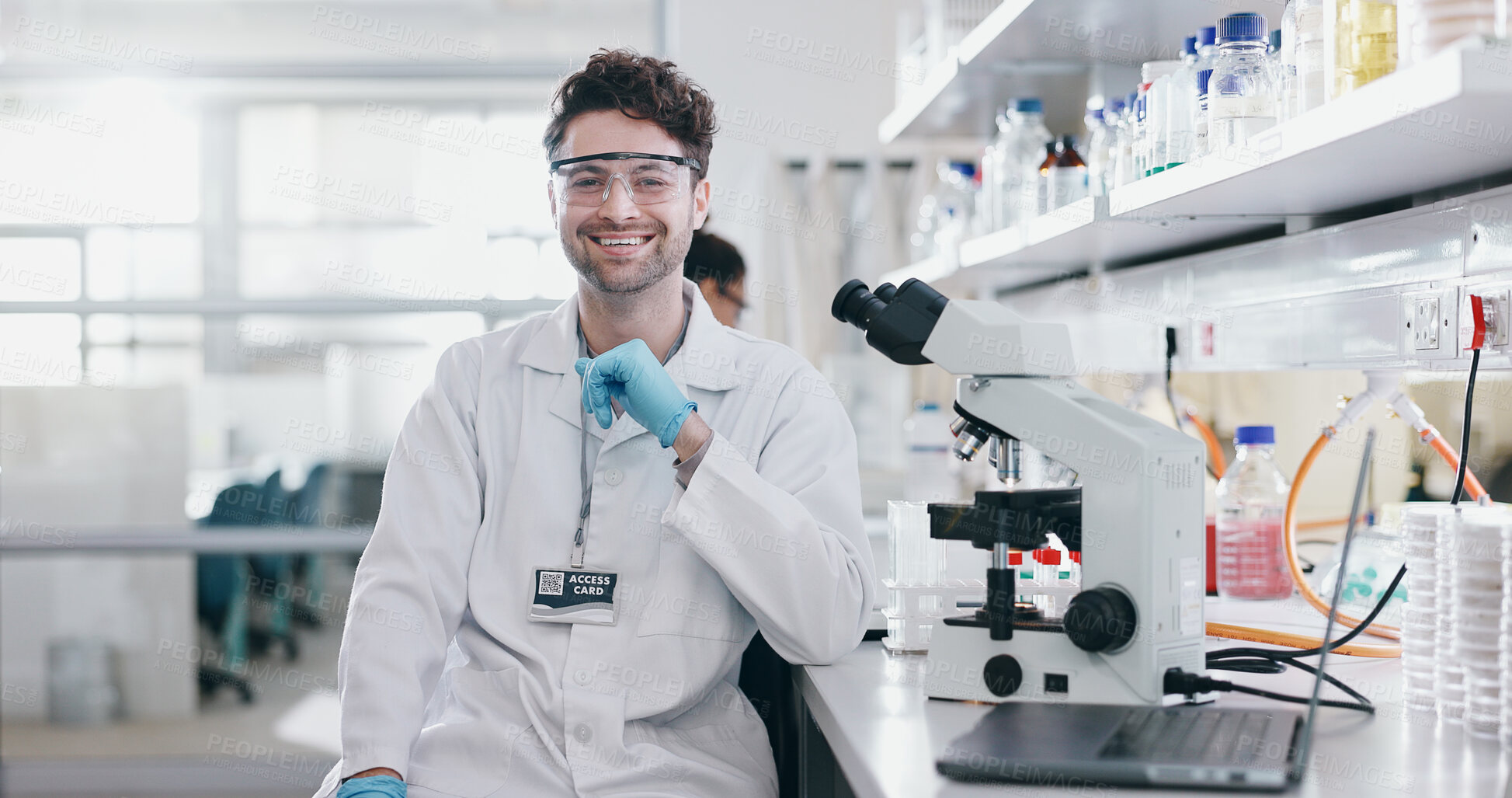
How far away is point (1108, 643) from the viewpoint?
3.52 feet

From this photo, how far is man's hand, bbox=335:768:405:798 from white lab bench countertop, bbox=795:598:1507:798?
0.47 metres

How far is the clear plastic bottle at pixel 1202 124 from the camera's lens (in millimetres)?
1345

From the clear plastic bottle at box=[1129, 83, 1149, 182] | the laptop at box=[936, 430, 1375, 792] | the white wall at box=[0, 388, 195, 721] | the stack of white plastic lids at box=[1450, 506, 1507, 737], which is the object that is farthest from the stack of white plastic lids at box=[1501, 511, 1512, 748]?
the white wall at box=[0, 388, 195, 721]

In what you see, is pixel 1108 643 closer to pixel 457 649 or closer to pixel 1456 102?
pixel 1456 102

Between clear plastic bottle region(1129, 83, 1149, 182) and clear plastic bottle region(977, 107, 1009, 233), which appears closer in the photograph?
clear plastic bottle region(1129, 83, 1149, 182)

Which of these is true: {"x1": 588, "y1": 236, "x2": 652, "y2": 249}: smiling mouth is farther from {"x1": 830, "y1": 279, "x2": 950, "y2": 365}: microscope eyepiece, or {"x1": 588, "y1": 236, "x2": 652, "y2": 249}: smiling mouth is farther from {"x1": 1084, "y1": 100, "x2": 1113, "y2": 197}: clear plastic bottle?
{"x1": 1084, "y1": 100, "x2": 1113, "y2": 197}: clear plastic bottle

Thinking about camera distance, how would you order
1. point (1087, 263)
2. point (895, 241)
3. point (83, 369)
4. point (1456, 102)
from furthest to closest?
point (895, 241) < point (83, 369) < point (1087, 263) < point (1456, 102)

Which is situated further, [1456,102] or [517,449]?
[517,449]

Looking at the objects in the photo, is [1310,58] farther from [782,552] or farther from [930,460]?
[930,460]

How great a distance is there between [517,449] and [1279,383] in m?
1.51

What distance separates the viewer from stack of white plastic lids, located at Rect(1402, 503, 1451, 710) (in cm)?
105

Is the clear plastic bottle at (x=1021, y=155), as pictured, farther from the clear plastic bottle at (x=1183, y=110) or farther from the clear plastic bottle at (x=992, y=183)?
the clear plastic bottle at (x=1183, y=110)

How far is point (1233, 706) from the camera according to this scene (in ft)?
3.53

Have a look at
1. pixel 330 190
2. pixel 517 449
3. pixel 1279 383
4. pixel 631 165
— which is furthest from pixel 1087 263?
pixel 330 190
